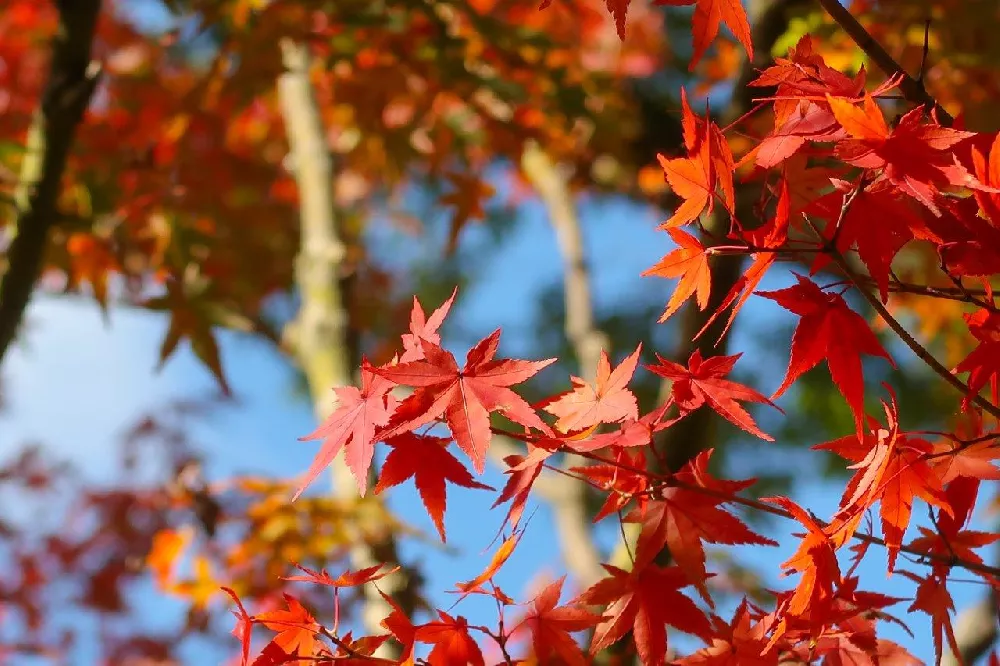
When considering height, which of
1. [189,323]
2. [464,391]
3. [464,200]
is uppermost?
[464,391]

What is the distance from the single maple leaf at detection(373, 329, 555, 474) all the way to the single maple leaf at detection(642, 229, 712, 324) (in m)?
0.16

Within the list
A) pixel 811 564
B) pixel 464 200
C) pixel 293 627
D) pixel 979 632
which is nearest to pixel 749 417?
pixel 811 564

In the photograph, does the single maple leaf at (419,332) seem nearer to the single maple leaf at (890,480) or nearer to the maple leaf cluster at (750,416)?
the maple leaf cluster at (750,416)

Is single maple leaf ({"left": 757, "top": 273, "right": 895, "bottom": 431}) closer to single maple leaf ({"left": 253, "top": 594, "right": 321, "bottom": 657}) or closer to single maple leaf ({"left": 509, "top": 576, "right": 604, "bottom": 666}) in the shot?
single maple leaf ({"left": 509, "top": 576, "right": 604, "bottom": 666})

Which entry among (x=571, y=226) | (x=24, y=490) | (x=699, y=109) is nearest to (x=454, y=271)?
(x=571, y=226)

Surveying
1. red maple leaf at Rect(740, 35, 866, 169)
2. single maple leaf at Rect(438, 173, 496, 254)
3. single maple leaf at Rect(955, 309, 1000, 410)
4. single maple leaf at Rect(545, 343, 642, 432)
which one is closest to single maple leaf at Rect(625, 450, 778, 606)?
single maple leaf at Rect(545, 343, 642, 432)

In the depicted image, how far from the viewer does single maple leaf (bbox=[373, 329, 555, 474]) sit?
798 millimetres

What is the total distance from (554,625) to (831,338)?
15.5 inches

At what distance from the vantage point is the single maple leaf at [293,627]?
35.0 inches

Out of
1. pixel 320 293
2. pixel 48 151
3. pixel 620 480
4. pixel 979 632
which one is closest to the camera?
pixel 620 480

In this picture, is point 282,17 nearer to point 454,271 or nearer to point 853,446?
point 853,446

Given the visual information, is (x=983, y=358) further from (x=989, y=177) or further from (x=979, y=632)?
(x=979, y=632)

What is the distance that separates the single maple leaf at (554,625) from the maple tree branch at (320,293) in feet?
3.33

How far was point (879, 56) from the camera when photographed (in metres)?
0.91
